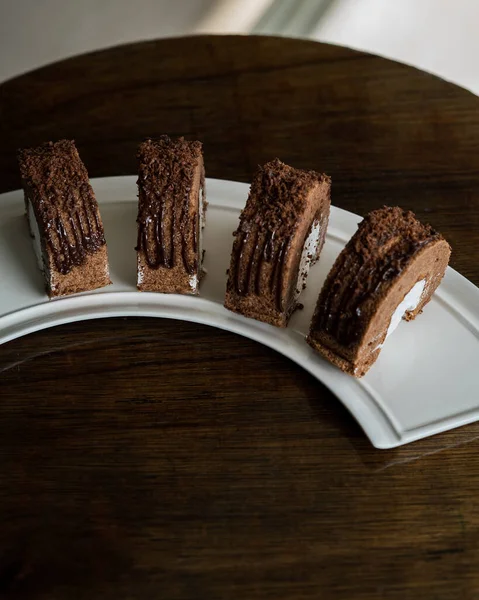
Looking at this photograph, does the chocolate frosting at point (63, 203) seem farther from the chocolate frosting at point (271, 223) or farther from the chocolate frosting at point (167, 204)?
the chocolate frosting at point (271, 223)

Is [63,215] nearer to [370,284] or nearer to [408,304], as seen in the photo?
[370,284]

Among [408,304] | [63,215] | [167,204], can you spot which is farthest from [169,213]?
[408,304]

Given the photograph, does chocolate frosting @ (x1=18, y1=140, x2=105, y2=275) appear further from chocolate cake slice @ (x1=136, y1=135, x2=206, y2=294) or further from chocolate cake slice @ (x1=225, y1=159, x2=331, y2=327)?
chocolate cake slice @ (x1=225, y1=159, x2=331, y2=327)

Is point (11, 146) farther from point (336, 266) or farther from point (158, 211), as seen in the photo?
point (336, 266)

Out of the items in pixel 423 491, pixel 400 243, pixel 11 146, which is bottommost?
pixel 423 491

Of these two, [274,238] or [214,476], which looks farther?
[274,238]

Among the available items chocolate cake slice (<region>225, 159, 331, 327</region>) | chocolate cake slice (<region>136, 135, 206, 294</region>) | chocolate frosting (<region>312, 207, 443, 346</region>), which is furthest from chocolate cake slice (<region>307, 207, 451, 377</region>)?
chocolate cake slice (<region>136, 135, 206, 294</region>)

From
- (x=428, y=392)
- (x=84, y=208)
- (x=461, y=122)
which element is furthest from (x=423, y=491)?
(x=461, y=122)
